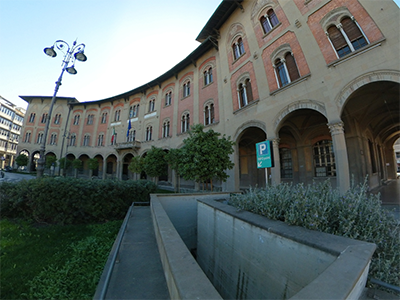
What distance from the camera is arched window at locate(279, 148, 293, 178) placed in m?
13.5

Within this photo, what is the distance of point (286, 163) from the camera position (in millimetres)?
13797

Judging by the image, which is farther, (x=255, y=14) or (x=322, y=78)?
(x=255, y=14)

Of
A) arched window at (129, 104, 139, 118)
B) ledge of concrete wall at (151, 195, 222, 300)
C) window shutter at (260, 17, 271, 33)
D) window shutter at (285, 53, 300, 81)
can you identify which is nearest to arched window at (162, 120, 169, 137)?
arched window at (129, 104, 139, 118)

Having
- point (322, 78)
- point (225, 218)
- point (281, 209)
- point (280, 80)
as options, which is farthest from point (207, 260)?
point (280, 80)

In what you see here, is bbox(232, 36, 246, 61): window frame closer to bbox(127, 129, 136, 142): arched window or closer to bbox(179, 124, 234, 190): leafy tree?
bbox(179, 124, 234, 190): leafy tree

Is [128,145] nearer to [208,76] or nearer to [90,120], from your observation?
[90,120]

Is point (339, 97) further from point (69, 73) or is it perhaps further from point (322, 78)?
point (69, 73)

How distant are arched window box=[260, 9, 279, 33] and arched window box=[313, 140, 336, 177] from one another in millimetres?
8411

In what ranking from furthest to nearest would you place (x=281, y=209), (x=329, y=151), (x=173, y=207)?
1. (x=329, y=151)
2. (x=173, y=207)
3. (x=281, y=209)

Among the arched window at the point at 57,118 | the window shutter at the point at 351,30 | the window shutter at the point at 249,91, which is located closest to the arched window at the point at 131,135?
the arched window at the point at 57,118

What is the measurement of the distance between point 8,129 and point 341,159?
72257 mm

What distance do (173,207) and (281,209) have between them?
4.17 meters

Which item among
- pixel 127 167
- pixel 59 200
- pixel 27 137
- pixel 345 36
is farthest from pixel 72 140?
pixel 345 36

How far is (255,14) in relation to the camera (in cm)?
1154
